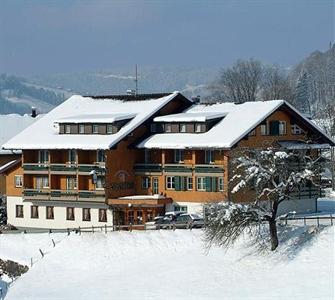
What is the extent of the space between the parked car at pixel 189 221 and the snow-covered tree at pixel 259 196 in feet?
9.08

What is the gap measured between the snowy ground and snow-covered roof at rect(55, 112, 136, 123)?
32.7ft

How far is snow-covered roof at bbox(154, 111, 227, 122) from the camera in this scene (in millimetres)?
64812

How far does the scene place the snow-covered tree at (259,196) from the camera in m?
52.3

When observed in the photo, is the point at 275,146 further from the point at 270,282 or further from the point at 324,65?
the point at 324,65

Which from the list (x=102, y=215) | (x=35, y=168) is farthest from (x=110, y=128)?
(x=35, y=168)

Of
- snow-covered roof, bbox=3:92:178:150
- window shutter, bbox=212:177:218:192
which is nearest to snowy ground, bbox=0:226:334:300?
window shutter, bbox=212:177:218:192

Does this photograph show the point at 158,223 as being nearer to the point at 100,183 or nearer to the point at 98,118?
the point at 100,183

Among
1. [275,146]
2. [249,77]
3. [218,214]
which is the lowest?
[218,214]

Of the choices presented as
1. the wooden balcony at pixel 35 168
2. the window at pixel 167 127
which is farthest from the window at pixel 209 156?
the wooden balcony at pixel 35 168

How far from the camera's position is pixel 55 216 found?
68.4 meters

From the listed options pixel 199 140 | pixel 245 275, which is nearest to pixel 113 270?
pixel 245 275

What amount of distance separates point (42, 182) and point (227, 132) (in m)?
14.7

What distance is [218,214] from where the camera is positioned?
5262 cm

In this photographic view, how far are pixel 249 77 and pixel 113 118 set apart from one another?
2805 inches
